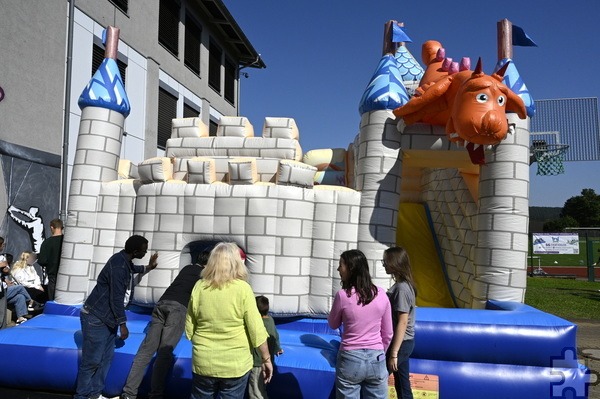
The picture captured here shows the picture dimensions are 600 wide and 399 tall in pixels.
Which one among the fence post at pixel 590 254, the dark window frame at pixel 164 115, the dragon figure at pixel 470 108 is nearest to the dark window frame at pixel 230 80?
the dark window frame at pixel 164 115

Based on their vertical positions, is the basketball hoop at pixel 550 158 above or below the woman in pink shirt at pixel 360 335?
above

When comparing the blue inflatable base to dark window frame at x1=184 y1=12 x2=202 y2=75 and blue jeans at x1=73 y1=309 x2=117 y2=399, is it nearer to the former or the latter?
blue jeans at x1=73 y1=309 x2=117 y2=399

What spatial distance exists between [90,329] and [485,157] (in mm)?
3740

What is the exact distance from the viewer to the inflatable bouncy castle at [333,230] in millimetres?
3355

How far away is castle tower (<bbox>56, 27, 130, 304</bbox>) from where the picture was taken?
15.3 ft

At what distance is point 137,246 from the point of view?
327cm

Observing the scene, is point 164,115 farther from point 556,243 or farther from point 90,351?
point 556,243

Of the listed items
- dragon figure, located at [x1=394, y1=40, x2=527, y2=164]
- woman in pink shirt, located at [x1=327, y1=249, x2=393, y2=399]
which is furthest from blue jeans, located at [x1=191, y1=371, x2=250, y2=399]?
dragon figure, located at [x1=394, y1=40, x2=527, y2=164]

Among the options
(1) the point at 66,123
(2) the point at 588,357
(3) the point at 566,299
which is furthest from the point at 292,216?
(3) the point at 566,299

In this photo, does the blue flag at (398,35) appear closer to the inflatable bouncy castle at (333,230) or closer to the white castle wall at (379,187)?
the inflatable bouncy castle at (333,230)

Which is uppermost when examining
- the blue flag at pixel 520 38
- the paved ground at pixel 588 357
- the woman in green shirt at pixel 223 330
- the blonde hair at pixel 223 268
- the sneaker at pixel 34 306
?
the blue flag at pixel 520 38

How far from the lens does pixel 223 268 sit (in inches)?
90.1

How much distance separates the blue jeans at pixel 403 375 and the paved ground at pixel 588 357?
6.50ft

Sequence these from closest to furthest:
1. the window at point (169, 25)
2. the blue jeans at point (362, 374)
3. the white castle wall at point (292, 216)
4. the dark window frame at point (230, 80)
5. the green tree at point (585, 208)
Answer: the blue jeans at point (362, 374) < the white castle wall at point (292, 216) < the window at point (169, 25) < the dark window frame at point (230, 80) < the green tree at point (585, 208)
